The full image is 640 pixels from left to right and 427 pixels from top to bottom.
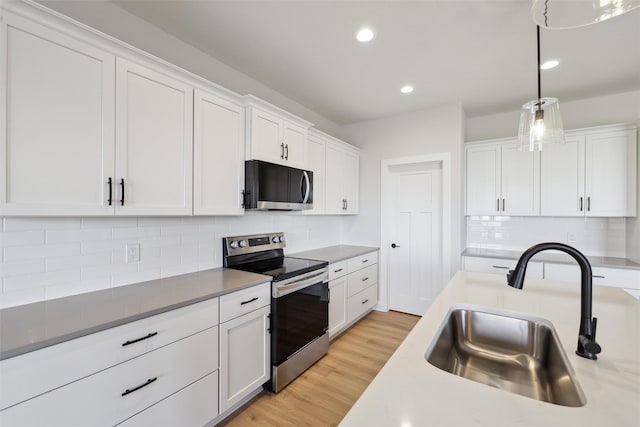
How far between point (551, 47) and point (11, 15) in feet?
11.3

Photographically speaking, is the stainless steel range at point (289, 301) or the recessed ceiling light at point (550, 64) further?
the recessed ceiling light at point (550, 64)

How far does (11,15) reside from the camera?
123 cm

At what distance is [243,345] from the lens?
192 cm

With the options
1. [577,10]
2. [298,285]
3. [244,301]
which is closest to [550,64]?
[577,10]

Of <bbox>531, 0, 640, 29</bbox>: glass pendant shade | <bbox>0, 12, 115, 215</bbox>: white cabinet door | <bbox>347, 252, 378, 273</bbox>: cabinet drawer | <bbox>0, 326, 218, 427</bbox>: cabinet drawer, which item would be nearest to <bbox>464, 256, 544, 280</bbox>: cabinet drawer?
<bbox>347, 252, 378, 273</bbox>: cabinet drawer

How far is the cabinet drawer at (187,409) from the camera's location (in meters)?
1.43

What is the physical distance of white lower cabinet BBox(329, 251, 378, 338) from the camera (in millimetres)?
2965

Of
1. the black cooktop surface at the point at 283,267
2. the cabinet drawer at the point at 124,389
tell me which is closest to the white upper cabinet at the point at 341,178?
the black cooktop surface at the point at 283,267

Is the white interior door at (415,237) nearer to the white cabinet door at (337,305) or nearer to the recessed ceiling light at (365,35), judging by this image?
the white cabinet door at (337,305)

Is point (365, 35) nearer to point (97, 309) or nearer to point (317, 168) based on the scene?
point (317, 168)

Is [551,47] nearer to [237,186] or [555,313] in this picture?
[555,313]

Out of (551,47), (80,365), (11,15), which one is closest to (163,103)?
(11,15)

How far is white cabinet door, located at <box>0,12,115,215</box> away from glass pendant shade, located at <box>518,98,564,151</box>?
2560mm

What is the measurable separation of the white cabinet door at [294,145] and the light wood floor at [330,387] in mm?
1948
